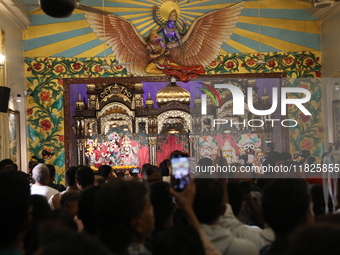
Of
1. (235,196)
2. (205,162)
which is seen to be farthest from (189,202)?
(205,162)

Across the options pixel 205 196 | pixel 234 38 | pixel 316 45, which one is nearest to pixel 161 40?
pixel 234 38

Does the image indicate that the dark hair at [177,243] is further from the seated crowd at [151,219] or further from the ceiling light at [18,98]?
the ceiling light at [18,98]

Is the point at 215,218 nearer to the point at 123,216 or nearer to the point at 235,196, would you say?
the point at 123,216

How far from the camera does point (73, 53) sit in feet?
38.7

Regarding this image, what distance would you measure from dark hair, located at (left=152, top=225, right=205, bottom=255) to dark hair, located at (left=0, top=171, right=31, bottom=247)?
597mm

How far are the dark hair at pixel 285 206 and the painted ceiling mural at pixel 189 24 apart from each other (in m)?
9.46

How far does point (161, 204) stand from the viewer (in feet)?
11.2

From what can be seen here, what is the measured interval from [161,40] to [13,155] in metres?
3.86

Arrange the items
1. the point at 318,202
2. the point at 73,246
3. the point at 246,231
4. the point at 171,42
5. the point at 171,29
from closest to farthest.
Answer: the point at 73,246 < the point at 246,231 < the point at 318,202 < the point at 171,29 < the point at 171,42

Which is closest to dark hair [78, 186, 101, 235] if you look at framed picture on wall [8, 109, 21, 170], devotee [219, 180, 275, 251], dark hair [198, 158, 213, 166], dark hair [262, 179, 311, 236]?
devotee [219, 180, 275, 251]

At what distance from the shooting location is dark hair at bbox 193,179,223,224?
283cm

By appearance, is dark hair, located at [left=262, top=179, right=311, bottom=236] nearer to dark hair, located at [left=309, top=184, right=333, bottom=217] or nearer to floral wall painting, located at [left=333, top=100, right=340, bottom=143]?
dark hair, located at [left=309, top=184, right=333, bottom=217]

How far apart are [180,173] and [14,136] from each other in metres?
8.27

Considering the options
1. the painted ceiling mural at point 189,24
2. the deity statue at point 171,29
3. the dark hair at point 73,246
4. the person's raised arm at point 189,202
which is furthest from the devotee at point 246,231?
the painted ceiling mural at point 189,24
